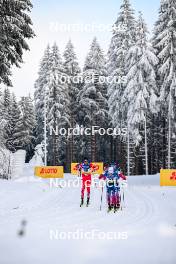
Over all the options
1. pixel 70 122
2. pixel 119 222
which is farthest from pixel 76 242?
pixel 70 122

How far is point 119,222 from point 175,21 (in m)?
25.4

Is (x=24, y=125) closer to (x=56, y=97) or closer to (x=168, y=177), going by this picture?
(x=56, y=97)

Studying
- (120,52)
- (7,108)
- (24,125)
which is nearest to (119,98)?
(120,52)

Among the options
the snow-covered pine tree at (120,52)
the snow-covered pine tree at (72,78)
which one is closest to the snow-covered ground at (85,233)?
the snow-covered pine tree at (120,52)

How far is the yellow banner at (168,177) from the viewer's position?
→ 999 inches

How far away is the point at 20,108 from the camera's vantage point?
203ft

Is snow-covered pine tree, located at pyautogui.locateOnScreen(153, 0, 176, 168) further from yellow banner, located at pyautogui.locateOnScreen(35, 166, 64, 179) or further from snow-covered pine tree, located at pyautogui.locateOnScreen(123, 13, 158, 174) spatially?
yellow banner, located at pyautogui.locateOnScreen(35, 166, 64, 179)

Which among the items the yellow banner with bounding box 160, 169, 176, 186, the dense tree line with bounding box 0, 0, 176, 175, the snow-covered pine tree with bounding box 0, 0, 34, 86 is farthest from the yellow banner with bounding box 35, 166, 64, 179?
the snow-covered pine tree with bounding box 0, 0, 34, 86

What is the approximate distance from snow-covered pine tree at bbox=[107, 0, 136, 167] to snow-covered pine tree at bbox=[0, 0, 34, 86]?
62.3ft

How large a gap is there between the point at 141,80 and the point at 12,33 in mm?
17940

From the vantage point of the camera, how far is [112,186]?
13500mm

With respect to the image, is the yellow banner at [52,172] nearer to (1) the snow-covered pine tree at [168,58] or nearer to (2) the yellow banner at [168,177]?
(1) the snow-covered pine tree at [168,58]

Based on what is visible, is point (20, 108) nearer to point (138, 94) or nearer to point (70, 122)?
point (70, 122)

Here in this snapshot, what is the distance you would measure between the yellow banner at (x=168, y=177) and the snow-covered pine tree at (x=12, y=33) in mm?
11887
